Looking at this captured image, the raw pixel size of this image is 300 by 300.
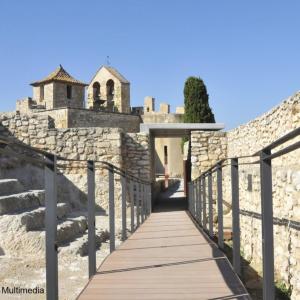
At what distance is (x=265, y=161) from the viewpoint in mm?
2412

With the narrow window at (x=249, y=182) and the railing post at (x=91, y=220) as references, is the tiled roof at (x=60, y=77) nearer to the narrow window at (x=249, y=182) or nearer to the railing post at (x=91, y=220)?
the narrow window at (x=249, y=182)

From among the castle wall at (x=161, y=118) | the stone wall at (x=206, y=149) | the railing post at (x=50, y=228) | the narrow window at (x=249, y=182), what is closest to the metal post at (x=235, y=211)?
the railing post at (x=50, y=228)

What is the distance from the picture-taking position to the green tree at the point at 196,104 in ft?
76.3

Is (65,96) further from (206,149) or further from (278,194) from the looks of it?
(278,194)

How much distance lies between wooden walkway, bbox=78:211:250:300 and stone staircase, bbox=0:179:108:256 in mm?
795

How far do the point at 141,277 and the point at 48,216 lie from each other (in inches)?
62.8

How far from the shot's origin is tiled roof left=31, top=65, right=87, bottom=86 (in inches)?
1294

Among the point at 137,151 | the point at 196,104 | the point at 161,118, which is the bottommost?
the point at 137,151

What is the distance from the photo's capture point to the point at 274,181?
629 cm

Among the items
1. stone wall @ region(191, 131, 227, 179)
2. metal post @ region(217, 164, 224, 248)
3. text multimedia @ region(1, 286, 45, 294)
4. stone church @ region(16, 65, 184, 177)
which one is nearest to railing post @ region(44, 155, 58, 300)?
text multimedia @ region(1, 286, 45, 294)

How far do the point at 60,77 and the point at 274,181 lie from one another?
28.8 metres

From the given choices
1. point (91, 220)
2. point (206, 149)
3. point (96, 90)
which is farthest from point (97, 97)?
point (91, 220)

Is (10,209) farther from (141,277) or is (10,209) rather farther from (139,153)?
(139,153)

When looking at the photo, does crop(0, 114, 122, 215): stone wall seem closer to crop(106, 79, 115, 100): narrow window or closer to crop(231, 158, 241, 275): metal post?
crop(231, 158, 241, 275): metal post
